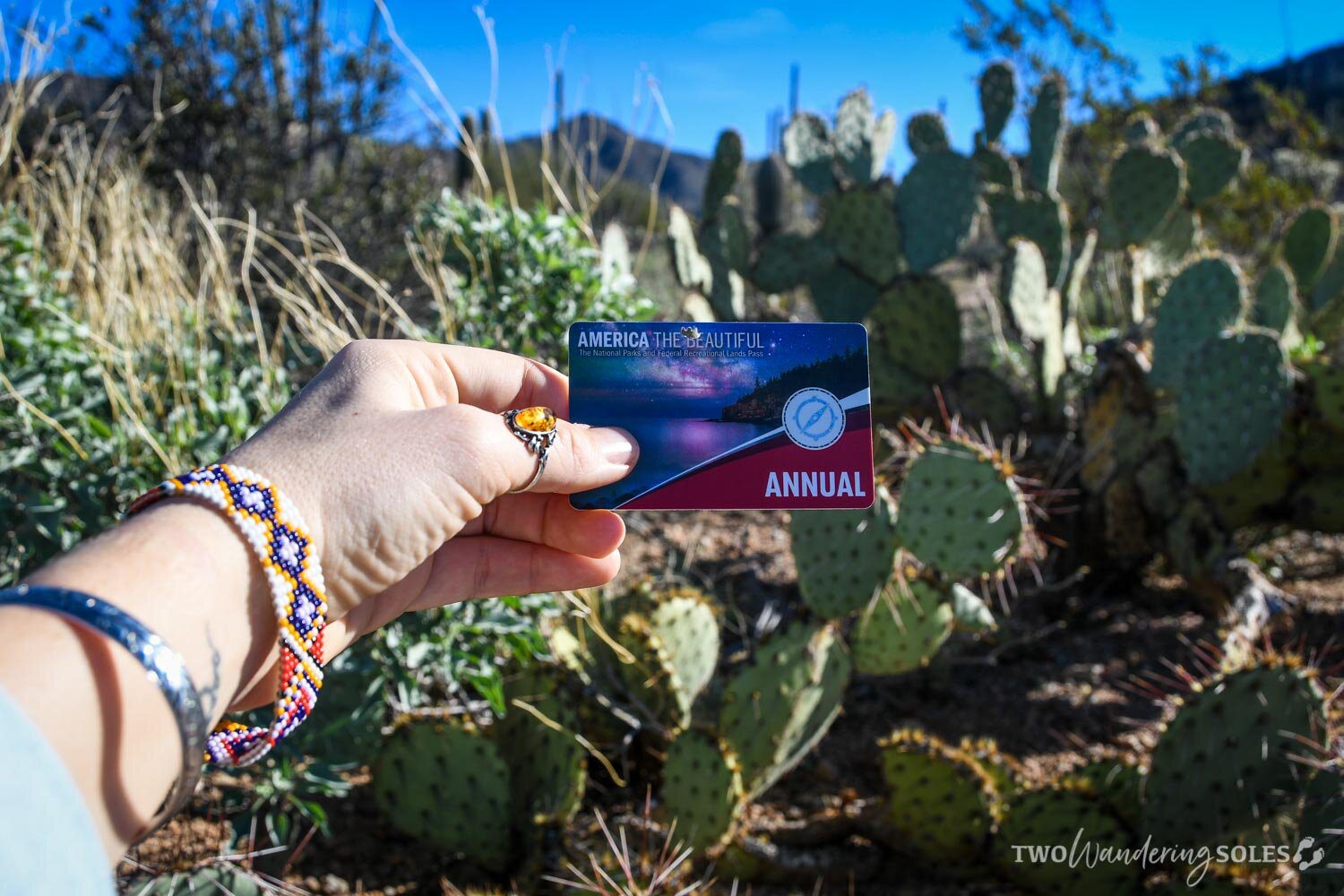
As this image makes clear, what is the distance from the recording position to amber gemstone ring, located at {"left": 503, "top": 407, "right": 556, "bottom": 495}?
1.18m

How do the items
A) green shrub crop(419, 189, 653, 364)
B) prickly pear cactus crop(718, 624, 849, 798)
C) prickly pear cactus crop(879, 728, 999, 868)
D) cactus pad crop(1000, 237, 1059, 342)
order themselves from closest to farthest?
prickly pear cactus crop(879, 728, 999, 868) → prickly pear cactus crop(718, 624, 849, 798) → green shrub crop(419, 189, 653, 364) → cactus pad crop(1000, 237, 1059, 342)

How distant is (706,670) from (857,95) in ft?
12.1

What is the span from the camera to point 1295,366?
3734mm

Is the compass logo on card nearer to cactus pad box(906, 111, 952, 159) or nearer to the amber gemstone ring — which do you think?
the amber gemstone ring

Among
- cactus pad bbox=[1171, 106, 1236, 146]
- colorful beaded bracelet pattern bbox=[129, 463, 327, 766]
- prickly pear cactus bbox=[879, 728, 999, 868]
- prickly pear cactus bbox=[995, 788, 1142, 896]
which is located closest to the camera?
colorful beaded bracelet pattern bbox=[129, 463, 327, 766]

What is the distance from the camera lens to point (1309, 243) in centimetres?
549

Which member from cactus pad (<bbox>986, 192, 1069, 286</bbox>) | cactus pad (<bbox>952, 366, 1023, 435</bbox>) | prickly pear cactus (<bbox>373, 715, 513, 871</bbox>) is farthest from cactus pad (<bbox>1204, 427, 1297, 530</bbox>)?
prickly pear cactus (<bbox>373, 715, 513, 871</bbox>)

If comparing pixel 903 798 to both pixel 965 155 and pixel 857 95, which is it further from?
pixel 857 95

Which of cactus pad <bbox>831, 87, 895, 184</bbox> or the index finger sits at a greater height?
cactus pad <bbox>831, 87, 895, 184</bbox>

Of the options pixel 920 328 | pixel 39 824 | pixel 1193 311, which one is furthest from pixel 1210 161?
pixel 39 824

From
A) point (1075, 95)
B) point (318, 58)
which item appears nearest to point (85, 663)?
point (318, 58)

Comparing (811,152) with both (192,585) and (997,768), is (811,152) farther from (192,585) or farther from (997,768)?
(192,585)

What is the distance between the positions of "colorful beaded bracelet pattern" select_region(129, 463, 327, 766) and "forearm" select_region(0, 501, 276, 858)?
0.01m

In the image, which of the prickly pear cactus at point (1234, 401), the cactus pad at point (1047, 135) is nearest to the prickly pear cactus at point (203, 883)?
the prickly pear cactus at point (1234, 401)
